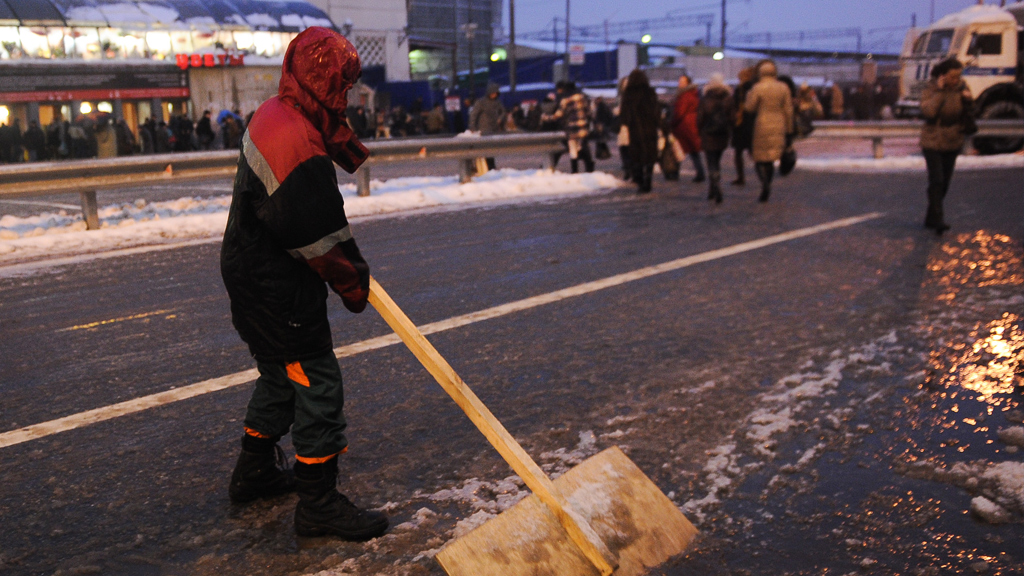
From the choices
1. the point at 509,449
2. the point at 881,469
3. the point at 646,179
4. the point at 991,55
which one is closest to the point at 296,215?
the point at 509,449

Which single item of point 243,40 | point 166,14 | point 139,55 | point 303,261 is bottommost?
point 303,261

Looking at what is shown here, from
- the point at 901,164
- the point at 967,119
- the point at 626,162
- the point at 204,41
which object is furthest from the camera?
the point at 204,41

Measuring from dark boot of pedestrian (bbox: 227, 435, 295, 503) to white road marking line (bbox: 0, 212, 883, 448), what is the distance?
1.12 m

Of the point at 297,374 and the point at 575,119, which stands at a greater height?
the point at 575,119

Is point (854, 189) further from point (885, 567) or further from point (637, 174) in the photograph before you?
point (885, 567)

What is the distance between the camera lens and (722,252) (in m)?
7.47

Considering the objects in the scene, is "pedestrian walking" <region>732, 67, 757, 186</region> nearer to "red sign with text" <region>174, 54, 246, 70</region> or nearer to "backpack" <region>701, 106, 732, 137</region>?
"backpack" <region>701, 106, 732, 137</region>

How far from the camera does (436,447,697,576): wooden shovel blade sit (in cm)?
245

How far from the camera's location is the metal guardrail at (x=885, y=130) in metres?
16.9

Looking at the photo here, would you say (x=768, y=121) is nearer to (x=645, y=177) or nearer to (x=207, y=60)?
(x=645, y=177)

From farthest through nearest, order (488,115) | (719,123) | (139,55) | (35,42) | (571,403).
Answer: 1. (139,55)
2. (35,42)
3. (488,115)
4. (719,123)
5. (571,403)

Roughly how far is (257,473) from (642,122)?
396 inches

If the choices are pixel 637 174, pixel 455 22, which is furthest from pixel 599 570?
pixel 455 22

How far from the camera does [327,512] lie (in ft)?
9.03
